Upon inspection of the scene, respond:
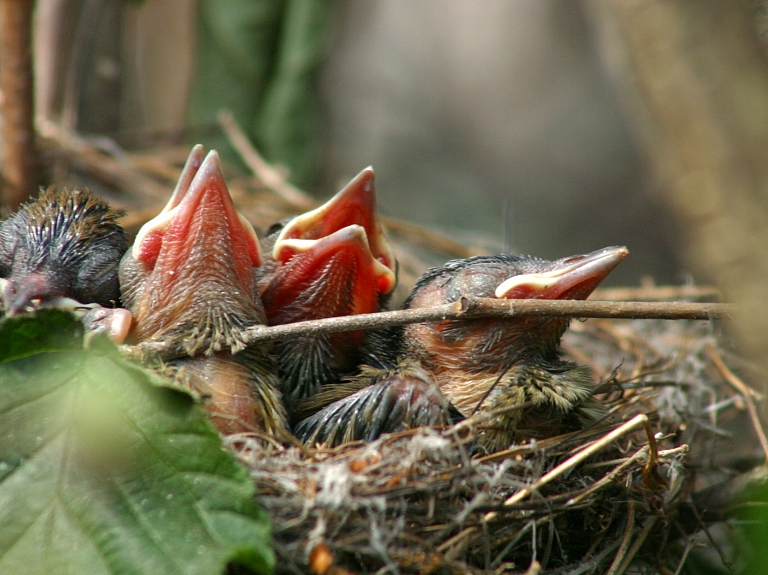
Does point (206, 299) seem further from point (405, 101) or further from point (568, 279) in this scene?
point (405, 101)

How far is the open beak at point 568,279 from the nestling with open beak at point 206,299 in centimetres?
32

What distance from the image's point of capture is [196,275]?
0.83m

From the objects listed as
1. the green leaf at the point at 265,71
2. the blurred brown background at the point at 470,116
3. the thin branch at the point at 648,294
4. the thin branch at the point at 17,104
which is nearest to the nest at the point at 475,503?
the thin branch at the point at 648,294

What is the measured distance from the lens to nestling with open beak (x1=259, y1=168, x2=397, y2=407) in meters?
0.92

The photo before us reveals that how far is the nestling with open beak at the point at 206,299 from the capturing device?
2.64 ft

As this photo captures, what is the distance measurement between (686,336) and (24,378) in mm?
1183

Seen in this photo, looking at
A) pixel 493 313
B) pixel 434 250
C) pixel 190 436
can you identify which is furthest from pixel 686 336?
pixel 190 436

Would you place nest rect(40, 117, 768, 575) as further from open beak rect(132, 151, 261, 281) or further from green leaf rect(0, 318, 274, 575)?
open beak rect(132, 151, 261, 281)

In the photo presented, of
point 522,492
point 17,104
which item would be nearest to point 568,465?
point 522,492

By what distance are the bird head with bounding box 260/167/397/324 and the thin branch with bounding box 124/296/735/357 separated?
0.17 m

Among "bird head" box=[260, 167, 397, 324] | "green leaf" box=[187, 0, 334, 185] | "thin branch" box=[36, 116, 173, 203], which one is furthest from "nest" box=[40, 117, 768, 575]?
"green leaf" box=[187, 0, 334, 185]

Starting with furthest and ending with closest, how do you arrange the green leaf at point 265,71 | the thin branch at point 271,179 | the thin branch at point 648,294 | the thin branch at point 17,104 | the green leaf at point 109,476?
the green leaf at point 265,71
the thin branch at point 271,179
the thin branch at point 648,294
the thin branch at point 17,104
the green leaf at point 109,476

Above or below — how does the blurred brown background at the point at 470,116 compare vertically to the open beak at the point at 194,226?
above

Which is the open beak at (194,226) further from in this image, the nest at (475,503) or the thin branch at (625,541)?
the thin branch at (625,541)
